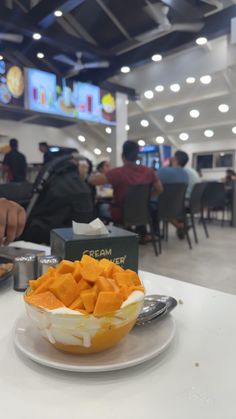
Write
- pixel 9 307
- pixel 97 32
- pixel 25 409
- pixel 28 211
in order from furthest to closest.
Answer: pixel 97 32, pixel 28 211, pixel 9 307, pixel 25 409

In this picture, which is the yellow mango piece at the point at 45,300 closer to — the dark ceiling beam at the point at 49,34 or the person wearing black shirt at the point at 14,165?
the dark ceiling beam at the point at 49,34

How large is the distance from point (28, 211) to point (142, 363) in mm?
1716

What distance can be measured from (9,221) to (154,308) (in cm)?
60

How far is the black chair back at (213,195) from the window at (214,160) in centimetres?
460

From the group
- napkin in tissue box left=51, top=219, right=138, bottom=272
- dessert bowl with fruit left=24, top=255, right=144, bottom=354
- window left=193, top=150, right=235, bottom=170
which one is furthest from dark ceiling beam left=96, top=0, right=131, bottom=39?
window left=193, top=150, right=235, bottom=170

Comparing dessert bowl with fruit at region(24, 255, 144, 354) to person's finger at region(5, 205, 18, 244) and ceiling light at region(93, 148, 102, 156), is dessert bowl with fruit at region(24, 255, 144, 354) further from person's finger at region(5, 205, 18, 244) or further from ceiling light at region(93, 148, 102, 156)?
ceiling light at region(93, 148, 102, 156)

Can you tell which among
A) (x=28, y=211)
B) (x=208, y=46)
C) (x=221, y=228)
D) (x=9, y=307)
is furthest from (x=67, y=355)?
(x=208, y=46)

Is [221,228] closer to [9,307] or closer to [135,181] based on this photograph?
[135,181]

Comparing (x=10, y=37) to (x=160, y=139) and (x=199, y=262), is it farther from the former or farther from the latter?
(x=160, y=139)

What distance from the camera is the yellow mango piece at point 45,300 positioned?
0.46m

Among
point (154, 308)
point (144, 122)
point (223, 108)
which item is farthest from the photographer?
point (144, 122)

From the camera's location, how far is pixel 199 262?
11.3 ft

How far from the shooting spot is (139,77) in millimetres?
6797

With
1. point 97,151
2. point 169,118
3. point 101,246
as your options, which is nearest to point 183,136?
point 169,118
